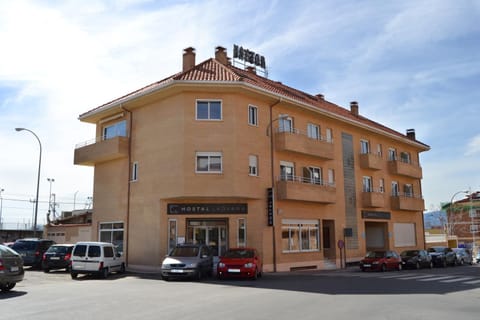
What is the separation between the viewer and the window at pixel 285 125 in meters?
27.4

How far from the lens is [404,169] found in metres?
37.9

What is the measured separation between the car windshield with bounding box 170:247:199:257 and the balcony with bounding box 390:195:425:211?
2181 centimetres

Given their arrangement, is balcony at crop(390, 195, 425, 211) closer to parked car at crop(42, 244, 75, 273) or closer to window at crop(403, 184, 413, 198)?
window at crop(403, 184, 413, 198)

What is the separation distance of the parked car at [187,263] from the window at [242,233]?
3.86 meters

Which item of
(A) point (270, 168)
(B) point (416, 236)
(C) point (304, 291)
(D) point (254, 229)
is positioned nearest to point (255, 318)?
(C) point (304, 291)

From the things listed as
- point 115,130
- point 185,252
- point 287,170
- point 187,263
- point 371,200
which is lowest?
point 187,263

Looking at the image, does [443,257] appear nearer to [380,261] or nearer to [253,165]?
[380,261]

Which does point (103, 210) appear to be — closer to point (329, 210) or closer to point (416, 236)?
point (329, 210)

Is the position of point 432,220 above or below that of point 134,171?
below

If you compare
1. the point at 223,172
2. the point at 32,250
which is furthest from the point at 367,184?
the point at 32,250

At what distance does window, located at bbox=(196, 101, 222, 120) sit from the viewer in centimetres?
2453

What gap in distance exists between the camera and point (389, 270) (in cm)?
2761

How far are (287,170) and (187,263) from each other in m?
10.6

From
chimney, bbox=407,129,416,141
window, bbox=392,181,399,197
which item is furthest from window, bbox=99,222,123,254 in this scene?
chimney, bbox=407,129,416,141
